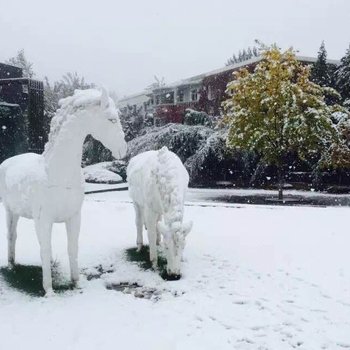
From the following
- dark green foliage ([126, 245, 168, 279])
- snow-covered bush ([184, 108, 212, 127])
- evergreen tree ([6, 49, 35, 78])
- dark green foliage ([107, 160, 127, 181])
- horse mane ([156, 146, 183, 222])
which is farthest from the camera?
evergreen tree ([6, 49, 35, 78])

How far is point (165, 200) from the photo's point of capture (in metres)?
5.85

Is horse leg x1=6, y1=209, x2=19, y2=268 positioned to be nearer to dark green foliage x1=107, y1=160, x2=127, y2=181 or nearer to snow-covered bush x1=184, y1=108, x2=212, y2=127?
dark green foliage x1=107, y1=160, x2=127, y2=181

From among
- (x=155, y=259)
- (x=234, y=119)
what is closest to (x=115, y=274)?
(x=155, y=259)

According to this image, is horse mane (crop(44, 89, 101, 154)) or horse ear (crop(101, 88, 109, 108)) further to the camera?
horse mane (crop(44, 89, 101, 154))

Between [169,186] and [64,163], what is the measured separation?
1516mm

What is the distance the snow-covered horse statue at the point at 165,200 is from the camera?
5574 mm

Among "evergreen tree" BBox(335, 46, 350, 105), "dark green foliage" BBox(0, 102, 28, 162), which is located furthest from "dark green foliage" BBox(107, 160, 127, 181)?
"evergreen tree" BBox(335, 46, 350, 105)

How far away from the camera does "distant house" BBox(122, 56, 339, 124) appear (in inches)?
1233

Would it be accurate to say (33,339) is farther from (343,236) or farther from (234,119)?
(234,119)

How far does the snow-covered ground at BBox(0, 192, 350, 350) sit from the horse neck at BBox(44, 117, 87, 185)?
4.85 feet

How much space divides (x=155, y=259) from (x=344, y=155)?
15547 millimetres

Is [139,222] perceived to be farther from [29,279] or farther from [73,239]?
[29,279]

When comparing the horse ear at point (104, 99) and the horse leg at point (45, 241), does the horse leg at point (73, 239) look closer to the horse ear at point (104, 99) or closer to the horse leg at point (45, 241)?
the horse leg at point (45, 241)

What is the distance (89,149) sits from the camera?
30.0 m
